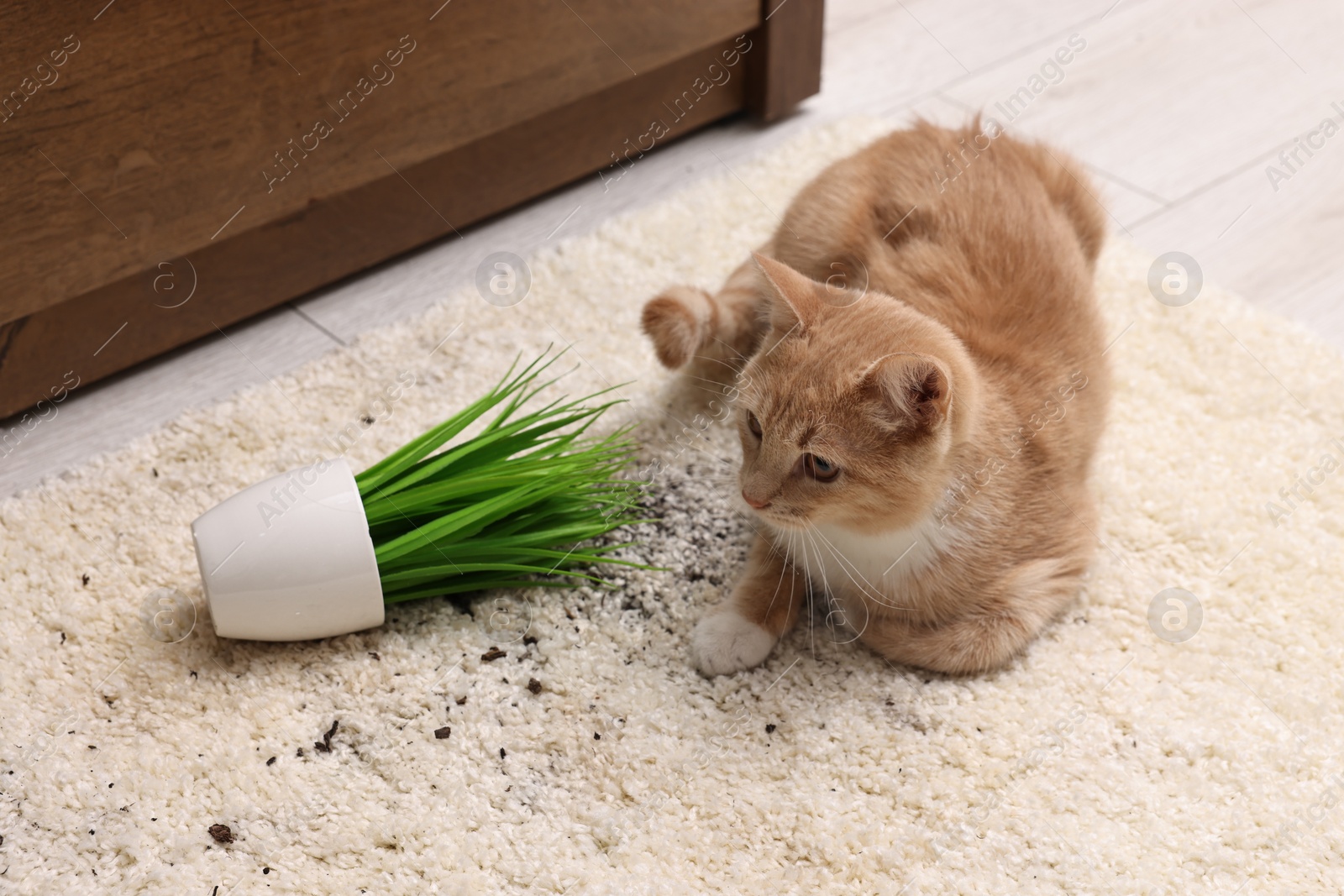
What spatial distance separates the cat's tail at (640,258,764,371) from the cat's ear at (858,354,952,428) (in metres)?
0.34

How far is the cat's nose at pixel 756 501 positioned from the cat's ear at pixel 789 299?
19cm

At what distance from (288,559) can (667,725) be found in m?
0.48

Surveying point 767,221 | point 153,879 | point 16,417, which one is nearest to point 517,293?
point 767,221

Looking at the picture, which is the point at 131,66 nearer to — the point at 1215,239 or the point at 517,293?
the point at 517,293

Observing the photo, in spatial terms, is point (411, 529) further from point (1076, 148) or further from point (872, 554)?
point (1076, 148)

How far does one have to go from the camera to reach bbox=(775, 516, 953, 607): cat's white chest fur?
1260mm

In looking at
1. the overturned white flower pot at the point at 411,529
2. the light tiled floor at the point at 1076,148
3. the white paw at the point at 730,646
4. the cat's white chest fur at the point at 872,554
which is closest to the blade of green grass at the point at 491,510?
the overturned white flower pot at the point at 411,529

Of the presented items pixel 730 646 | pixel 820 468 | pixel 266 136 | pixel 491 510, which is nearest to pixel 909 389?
Result: pixel 820 468

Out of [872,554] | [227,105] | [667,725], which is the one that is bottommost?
[667,725]

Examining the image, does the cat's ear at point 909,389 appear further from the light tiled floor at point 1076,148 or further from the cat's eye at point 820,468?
the light tiled floor at point 1076,148

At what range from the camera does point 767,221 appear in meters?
2.07

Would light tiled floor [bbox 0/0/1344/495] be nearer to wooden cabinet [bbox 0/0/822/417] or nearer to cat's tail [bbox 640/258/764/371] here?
wooden cabinet [bbox 0/0/822/417]

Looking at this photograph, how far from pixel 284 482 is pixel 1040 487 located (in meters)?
0.92

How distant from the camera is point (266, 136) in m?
1.71
